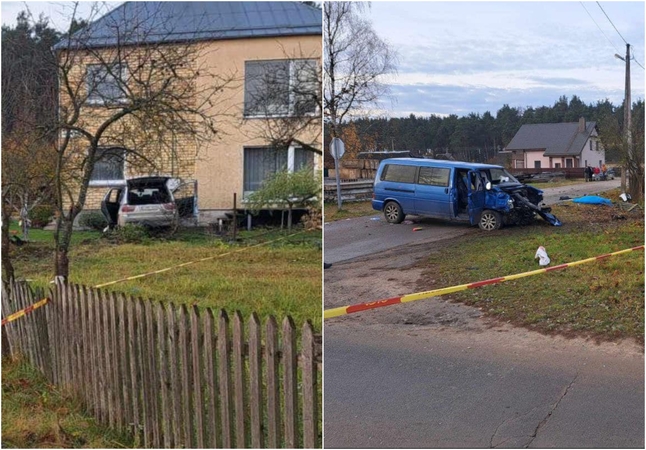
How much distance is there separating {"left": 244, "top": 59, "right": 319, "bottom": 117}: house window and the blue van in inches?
51.2

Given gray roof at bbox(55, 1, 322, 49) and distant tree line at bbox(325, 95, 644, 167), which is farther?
gray roof at bbox(55, 1, 322, 49)

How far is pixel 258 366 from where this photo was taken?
3453mm

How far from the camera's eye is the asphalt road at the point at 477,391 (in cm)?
341

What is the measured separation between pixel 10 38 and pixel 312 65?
3.21 meters

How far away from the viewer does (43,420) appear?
4.93m

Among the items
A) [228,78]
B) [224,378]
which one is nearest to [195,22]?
[228,78]

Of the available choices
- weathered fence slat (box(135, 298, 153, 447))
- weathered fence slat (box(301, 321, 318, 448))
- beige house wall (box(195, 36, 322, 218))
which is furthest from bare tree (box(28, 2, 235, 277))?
weathered fence slat (box(301, 321, 318, 448))

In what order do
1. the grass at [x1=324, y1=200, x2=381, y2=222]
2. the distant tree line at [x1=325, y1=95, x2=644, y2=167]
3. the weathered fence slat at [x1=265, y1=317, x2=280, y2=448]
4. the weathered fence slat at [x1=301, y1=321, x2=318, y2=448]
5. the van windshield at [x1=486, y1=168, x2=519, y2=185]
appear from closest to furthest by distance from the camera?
the weathered fence slat at [x1=301, y1=321, x2=318, y2=448] < the weathered fence slat at [x1=265, y1=317, x2=280, y2=448] < the distant tree line at [x1=325, y1=95, x2=644, y2=167] < the grass at [x1=324, y1=200, x2=381, y2=222] < the van windshield at [x1=486, y1=168, x2=519, y2=185]

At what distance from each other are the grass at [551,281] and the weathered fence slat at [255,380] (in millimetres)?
1182

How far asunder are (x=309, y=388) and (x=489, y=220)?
158 centimetres

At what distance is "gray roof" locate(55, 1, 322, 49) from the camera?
7.32 m

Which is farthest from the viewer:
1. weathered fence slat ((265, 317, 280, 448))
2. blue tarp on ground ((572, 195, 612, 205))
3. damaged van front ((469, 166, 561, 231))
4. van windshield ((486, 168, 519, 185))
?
blue tarp on ground ((572, 195, 612, 205))

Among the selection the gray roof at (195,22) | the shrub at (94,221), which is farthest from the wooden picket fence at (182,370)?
the shrub at (94,221)

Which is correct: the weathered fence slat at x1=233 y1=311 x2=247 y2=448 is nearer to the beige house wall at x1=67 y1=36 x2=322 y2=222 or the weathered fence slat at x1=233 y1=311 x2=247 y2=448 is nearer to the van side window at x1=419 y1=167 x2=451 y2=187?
the van side window at x1=419 y1=167 x2=451 y2=187
